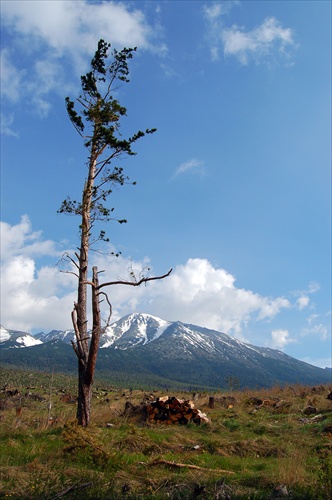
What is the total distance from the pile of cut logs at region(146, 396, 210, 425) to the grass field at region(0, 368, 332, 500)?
0.68 meters

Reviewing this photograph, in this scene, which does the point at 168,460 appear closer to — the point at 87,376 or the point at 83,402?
the point at 83,402

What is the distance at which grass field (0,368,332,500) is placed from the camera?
20.1 feet

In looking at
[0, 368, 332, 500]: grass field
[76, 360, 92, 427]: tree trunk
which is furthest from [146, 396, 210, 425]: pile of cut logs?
[76, 360, 92, 427]: tree trunk

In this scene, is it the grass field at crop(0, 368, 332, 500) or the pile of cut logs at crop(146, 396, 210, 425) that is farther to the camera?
the pile of cut logs at crop(146, 396, 210, 425)

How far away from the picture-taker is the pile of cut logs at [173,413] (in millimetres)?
14570

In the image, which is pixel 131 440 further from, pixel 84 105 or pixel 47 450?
pixel 84 105

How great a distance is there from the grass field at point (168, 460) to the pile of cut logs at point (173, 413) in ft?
2.21

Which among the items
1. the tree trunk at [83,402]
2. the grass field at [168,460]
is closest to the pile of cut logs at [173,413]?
the grass field at [168,460]

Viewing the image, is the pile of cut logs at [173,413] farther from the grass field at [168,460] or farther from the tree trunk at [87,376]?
the tree trunk at [87,376]

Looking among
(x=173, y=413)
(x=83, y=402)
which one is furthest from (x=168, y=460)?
(x=173, y=413)

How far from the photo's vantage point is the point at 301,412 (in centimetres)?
1541

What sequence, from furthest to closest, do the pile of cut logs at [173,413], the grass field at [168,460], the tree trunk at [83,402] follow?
the pile of cut logs at [173,413]
the tree trunk at [83,402]
the grass field at [168,460]

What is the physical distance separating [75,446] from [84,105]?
40.8 ft

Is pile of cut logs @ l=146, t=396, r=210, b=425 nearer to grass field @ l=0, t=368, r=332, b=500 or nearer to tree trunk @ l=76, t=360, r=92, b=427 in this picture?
grass field @ l=0, t=368, r=332, b=500
